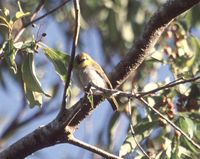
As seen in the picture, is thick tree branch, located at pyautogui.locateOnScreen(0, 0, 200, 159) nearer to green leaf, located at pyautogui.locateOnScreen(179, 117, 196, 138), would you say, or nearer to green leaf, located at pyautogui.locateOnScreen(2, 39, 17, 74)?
green leaf, located at pyautogui.locateOnScreen(2, 39, 17, 74)

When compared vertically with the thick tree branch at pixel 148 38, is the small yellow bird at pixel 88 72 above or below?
below

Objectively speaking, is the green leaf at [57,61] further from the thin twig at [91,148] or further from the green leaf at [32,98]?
the thin twig at [91,148]

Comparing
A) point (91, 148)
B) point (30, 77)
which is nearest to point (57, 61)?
point (30, 77)

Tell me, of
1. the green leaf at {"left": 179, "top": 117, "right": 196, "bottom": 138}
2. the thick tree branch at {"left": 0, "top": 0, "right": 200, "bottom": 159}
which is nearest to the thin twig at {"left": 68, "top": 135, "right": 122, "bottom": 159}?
the thick tree branch at {"left": 0, "top": 0, "right": 200, "bottom": 159}

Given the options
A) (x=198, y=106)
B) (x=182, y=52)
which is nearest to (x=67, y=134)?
(x=198, y=106)

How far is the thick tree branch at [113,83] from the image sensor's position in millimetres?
1976

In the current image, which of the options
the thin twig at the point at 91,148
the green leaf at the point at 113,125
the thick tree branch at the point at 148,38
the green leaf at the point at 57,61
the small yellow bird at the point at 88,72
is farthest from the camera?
the green leaf at the point at 113,125

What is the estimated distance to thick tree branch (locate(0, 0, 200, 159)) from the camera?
1976mm

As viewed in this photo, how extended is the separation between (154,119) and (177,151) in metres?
0.31

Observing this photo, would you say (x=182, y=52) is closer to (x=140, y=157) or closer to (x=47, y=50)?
(x=140, y=157)

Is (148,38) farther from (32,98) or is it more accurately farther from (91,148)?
(32,98)

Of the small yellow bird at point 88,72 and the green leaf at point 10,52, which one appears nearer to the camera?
the green leaf at point 10,52

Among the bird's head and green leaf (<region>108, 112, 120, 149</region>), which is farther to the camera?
green leaf (<region>108, 112, 120, 149</region>)

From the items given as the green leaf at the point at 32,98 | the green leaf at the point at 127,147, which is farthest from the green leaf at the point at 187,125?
the green leaf at the point at 32,98
